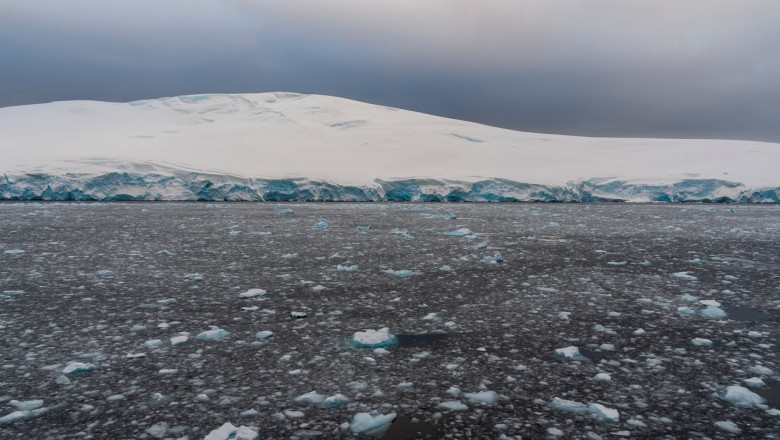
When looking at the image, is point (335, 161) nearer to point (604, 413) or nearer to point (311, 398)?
point (311, 398)

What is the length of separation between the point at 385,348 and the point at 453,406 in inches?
31.5

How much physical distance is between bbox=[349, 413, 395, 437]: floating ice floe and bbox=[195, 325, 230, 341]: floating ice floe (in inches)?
53.5

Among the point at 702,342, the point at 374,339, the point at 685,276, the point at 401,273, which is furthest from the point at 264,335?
the point at 685,276

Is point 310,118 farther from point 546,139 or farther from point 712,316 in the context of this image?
point 712,316

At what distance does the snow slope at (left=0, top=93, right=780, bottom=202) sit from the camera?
23031 millimetres

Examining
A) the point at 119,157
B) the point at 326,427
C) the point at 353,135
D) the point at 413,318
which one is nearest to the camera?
the point at 326,427

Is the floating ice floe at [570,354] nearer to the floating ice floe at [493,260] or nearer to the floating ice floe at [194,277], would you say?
the floating ice floe at [493,260]

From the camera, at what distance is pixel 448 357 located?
262cm

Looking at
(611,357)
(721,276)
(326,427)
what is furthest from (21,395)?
(721,276)

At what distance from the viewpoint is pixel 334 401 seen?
2.04 metres

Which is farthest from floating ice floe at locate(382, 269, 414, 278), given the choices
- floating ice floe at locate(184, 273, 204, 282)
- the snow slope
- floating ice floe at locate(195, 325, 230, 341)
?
the snow slope

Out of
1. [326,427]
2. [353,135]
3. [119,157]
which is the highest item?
[353,135]

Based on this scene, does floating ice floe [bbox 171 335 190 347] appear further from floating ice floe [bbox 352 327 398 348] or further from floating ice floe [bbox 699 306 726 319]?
floating ice floe [bbox 699 306 726 319]

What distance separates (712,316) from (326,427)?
309 centimetres
